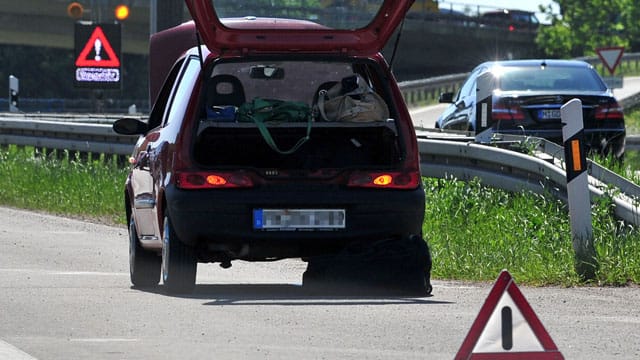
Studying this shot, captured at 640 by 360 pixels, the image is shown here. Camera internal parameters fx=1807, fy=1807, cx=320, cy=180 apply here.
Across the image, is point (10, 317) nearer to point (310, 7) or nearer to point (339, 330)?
point (339, 330)

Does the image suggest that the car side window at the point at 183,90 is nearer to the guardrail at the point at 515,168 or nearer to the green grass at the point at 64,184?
the guardrail at the point at 515,168

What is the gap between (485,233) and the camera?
568 inches

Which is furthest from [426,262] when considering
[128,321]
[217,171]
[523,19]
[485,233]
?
[523,19]

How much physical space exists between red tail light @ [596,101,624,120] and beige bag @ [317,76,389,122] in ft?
32.5

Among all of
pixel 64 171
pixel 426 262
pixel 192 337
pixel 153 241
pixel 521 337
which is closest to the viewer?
pixel 521 337

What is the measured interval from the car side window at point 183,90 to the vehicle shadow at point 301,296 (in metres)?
1.12

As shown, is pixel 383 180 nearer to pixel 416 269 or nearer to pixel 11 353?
pixel 416 269

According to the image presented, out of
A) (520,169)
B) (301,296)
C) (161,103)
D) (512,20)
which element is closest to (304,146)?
(301,296)

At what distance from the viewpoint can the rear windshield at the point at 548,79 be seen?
21594 millimetres

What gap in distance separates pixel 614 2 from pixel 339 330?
101713mm

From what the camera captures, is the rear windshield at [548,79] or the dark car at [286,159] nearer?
the dark car at [286,159]

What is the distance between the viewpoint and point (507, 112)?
20969mm

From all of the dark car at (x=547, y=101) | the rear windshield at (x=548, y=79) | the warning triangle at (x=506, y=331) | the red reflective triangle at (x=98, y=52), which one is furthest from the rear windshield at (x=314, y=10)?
the red reflective triangle at (x=98, y=52)

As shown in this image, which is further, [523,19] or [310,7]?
[523,19]
